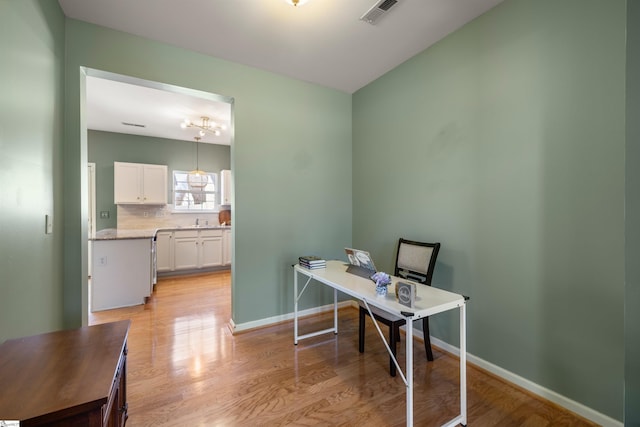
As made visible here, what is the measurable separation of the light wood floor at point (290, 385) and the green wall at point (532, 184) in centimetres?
35


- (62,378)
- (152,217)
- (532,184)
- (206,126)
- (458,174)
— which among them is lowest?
(62,378)

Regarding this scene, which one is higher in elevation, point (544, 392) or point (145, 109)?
point (145, 109)

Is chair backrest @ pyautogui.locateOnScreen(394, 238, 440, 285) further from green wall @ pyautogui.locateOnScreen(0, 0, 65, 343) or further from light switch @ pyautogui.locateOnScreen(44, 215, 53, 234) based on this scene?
light switch @ pyautogui.locateOnScreen(44, 215, 53, 234)

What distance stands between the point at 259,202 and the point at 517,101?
2.42 metres

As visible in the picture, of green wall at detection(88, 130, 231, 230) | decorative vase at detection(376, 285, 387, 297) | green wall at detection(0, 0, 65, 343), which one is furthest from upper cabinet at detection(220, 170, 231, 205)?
decorative vase at detection(376, 285, 387, 297)

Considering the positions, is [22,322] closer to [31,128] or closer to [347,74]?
[31,128]

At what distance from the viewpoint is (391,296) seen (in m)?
1.69

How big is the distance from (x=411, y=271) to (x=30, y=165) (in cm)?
274

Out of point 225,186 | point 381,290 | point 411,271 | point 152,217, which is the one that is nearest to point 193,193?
point 225,186

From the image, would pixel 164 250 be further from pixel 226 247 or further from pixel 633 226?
pixel 633 226

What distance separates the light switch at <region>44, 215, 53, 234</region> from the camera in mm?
1703

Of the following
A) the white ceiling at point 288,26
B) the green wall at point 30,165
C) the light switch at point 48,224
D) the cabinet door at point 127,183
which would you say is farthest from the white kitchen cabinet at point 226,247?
the light switch at point 48,224

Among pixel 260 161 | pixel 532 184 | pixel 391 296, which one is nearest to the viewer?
pixel 391 296

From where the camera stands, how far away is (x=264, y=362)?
88.7 inches
